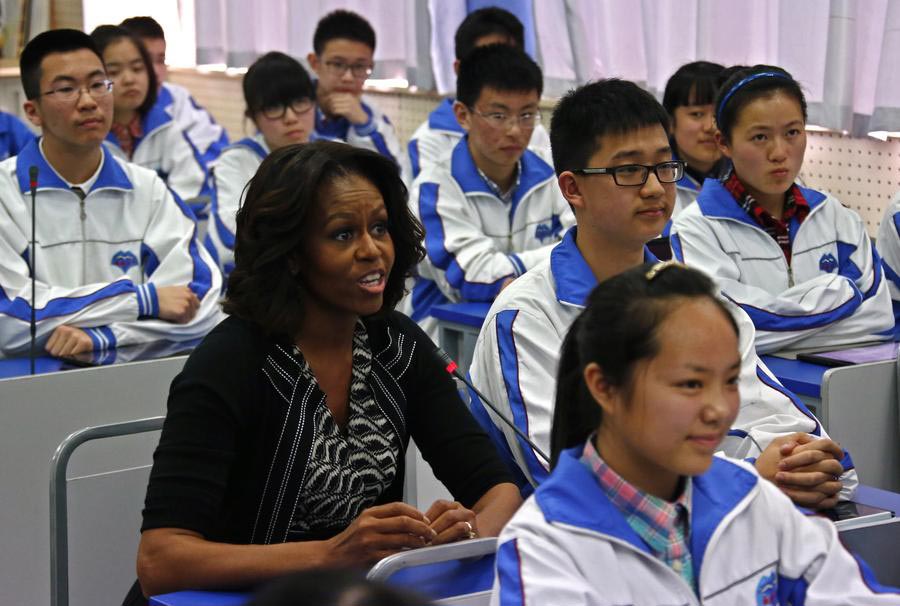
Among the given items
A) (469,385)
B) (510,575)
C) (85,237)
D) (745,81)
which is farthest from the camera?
(85,237)

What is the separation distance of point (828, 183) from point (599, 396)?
297cm

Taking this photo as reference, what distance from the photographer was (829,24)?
392 cm

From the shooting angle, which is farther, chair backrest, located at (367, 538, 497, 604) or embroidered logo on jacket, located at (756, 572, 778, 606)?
chair backrest, located at (367, 538, 497, 604)

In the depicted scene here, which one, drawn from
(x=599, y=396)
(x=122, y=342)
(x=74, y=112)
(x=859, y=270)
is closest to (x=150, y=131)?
(x=74, y=112)

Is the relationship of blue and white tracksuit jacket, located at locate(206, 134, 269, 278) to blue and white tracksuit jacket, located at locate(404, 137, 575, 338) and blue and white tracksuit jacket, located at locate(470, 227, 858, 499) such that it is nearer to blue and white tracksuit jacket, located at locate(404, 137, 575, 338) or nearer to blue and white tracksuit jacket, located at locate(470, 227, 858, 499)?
blue and white tracksuit jacket, located at locate(404, 137, 575, 338)

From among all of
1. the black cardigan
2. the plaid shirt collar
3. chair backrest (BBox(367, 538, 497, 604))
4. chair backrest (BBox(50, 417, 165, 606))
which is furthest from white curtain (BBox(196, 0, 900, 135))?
the plaid shirt collar

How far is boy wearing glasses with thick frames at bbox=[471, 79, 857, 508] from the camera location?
204cm

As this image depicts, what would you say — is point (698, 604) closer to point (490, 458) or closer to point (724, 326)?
point (724, 326)

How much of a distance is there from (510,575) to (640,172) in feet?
3.48

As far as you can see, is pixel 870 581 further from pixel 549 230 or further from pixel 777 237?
pixel 549 230

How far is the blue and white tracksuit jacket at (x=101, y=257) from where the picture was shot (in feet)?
9.89

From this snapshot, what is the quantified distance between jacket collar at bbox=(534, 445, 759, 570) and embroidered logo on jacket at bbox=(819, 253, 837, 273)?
5.71 ft

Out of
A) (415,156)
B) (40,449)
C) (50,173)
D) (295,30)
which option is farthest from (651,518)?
(295,30)

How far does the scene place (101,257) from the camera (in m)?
3.24
